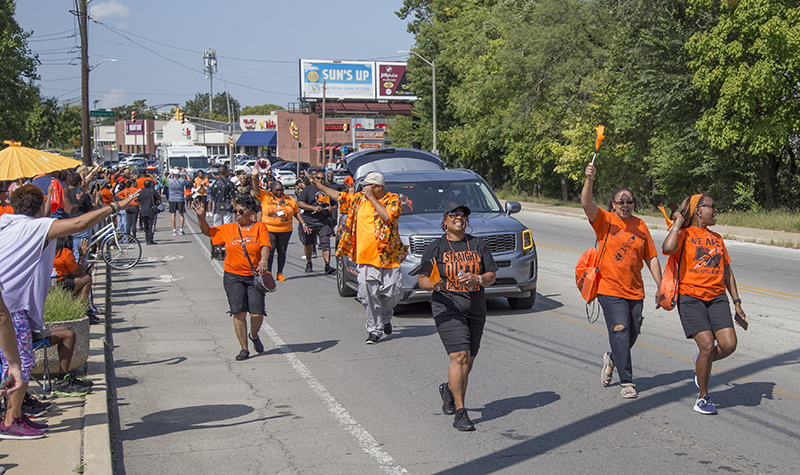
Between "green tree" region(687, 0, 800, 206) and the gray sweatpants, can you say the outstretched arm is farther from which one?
"green tree" region(687, 0, 800, 206)

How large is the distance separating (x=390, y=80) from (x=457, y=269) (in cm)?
8831

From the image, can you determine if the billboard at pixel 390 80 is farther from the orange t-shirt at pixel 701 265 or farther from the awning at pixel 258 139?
the orange t-shirt at pixel 701 265

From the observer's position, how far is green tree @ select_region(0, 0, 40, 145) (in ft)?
141

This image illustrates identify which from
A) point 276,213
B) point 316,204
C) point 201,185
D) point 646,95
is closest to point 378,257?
point 276,213

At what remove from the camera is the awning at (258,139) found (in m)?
100

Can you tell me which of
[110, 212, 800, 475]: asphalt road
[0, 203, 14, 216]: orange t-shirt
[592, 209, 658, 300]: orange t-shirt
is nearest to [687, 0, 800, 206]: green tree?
[110, 212, 800, 475]: asphalt road

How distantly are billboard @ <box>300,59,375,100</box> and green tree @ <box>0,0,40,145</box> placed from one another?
1741 inches

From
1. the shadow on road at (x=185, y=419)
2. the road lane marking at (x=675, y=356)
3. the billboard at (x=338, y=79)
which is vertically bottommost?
the shadow on road at (x=185, y=419)

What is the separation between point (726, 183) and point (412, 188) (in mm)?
18756

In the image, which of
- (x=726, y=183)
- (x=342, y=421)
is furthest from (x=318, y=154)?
(x=342, y=421)

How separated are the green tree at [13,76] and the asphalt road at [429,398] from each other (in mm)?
37669

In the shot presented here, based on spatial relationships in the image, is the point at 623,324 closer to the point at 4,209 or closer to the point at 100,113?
the point at 4,209

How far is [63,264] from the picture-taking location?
360 inches

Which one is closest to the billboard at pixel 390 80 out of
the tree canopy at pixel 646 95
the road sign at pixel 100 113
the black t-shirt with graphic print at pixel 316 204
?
the road sign at pixel 100 113
